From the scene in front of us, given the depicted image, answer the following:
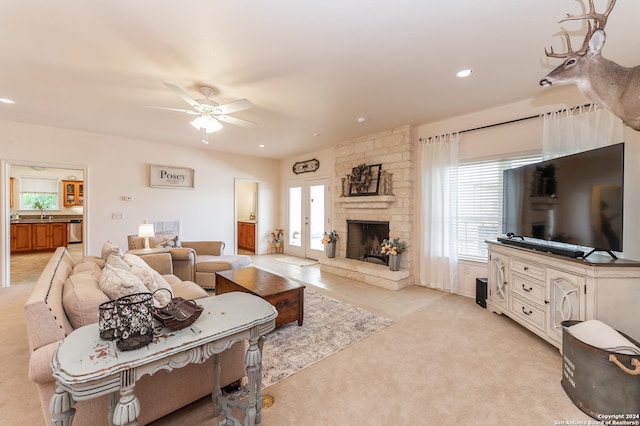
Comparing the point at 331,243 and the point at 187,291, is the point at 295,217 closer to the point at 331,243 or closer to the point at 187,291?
the point at 331,243

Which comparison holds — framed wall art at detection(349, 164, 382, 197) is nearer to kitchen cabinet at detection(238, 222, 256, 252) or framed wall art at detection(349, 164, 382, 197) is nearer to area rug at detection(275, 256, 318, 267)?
area rug at detection(275, 256, 318, 267)

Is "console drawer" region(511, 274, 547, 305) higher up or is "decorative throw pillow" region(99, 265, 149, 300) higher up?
"decorative throw pillow" region(99, 265, 149, 300)

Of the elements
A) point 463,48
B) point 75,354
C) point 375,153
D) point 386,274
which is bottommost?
point 386,274

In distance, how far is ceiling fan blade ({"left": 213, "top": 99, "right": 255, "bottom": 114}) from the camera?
269 centimetres

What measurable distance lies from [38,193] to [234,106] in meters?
8.86

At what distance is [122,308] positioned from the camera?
3.80 ft

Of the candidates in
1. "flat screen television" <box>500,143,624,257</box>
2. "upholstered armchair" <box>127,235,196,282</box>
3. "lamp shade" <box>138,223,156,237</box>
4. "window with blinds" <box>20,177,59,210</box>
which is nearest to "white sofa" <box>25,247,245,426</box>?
"upholstered armchair" <box>127,235,196,282</box>

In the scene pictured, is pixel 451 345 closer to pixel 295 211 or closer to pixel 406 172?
pixel 406 172

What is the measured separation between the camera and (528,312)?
105 inches

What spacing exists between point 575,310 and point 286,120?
3.91 meters

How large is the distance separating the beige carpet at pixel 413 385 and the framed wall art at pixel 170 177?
3181mm

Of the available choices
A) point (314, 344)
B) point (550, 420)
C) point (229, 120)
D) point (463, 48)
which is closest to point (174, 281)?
point (314, 344)

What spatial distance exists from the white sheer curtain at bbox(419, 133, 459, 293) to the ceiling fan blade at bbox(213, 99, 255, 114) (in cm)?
289

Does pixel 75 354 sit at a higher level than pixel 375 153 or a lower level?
lower
